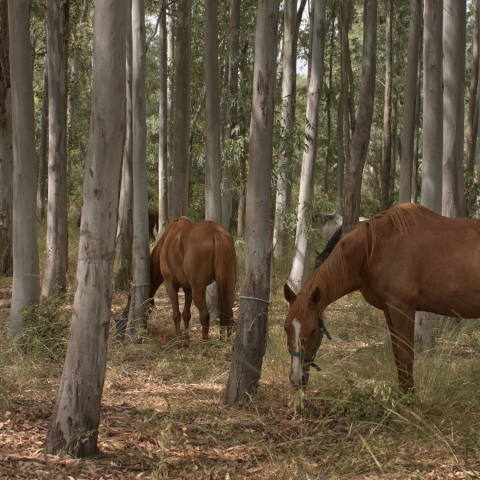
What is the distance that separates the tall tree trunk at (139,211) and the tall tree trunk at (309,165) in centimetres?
346

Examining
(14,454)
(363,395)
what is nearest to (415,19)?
(363,395)

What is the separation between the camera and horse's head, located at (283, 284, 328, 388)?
4246mm

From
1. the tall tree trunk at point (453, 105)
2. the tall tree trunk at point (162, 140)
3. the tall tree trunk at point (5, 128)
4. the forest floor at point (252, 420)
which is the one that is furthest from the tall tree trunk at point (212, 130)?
the tall tree trunk at point (162, 140)

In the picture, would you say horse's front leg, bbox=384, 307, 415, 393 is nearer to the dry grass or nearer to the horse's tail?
the dry grass

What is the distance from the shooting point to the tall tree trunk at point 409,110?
10.3 meters

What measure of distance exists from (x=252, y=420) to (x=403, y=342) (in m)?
1.43

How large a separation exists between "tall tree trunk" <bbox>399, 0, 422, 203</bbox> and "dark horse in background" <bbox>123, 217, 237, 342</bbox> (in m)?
4.64

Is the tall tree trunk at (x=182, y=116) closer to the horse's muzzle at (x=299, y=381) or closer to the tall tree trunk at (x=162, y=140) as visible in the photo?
the tall tree trunk at (x=162, y=140)

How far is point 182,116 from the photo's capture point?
33.0 feet

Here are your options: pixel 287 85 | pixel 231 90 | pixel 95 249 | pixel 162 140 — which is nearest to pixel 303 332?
pixel 95 249

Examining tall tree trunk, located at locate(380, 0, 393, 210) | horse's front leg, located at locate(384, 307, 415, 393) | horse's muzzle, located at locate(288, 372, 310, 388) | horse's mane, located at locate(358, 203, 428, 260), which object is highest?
tall tree trunk, located at locate(380, 0, 393, 210)

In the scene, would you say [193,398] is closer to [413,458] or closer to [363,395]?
[363,395]

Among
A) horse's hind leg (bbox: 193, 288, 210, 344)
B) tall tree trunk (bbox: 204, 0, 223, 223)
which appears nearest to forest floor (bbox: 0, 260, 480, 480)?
horse's hind leg (bbox: 193, 288, 210, 344)

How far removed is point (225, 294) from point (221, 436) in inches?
113
